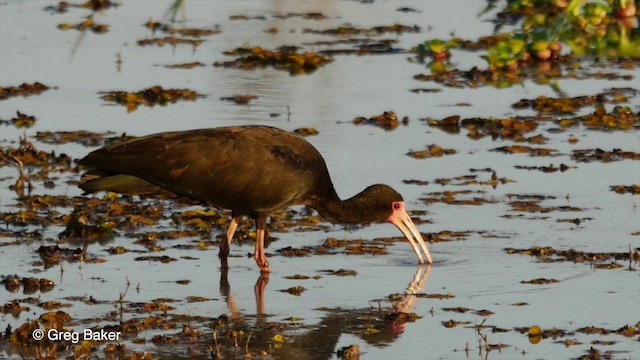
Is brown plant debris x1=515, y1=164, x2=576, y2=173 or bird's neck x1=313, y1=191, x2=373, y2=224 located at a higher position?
brown plant debris x1=515, y1=164, x2=576, y2=173

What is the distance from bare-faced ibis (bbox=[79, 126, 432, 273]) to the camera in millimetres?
11742

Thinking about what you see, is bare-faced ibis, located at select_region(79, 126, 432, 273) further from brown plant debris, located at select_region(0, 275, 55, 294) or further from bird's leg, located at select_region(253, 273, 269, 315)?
brown plant debris, located at select_region(0, 275, 55, 294)

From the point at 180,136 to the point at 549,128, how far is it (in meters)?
5.34

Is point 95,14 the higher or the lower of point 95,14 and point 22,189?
the higher

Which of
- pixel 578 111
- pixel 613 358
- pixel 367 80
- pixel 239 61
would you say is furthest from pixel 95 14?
pixel 613 358

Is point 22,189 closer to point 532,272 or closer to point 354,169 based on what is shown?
point 354,169

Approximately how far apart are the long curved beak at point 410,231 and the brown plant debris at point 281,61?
7148 mm

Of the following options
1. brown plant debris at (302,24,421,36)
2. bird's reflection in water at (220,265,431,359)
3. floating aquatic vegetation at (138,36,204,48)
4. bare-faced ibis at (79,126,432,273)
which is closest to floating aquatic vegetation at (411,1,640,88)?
brown plant debris at (302,24,421,36)

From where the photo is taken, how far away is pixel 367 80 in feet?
61.6

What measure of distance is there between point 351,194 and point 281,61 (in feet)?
19.6

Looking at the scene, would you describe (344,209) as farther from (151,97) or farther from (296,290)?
(151,97)

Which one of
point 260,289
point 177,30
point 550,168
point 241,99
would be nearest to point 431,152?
point 550,168

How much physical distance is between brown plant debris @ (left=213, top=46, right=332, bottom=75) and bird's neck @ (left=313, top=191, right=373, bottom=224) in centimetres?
708

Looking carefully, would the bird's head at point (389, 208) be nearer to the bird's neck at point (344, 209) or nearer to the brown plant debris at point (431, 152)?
the bird's neck at point (344, 209)
